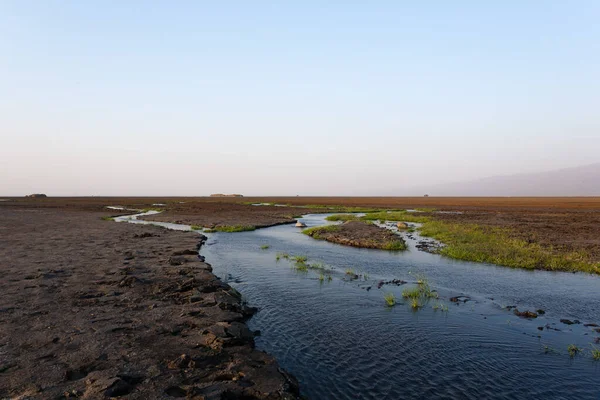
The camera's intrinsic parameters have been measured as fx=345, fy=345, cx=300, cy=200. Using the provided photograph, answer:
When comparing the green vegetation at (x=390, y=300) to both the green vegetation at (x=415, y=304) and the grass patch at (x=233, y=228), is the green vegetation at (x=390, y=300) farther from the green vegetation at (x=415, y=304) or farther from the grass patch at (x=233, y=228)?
the grass patch at (x=233, y=228)

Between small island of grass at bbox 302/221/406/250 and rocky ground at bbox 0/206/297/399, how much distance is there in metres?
16.1

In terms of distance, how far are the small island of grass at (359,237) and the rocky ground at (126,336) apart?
→ 1608cm

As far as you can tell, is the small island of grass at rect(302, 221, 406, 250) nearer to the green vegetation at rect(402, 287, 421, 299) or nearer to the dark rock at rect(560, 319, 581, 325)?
the green vegetation at rect(402, 287, 421, 299)

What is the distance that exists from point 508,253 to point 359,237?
12988 millimetres

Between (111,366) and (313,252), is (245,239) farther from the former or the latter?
(111,366)

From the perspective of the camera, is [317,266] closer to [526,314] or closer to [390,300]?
[390,300]

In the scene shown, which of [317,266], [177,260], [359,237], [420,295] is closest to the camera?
[420,295]

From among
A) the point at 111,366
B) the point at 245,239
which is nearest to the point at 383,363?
the point at 111,366

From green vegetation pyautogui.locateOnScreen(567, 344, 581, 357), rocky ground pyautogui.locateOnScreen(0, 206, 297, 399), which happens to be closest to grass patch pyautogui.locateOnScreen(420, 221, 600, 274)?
green vegetation pyautogui.locateOnScreen(567, 344, 581, 357)

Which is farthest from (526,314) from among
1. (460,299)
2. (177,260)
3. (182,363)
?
(177,260)

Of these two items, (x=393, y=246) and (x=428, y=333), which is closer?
(x=428, y=333)

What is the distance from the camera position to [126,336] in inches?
416

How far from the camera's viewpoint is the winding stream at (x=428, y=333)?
365 inches

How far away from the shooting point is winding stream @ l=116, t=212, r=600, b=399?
30.4ft
